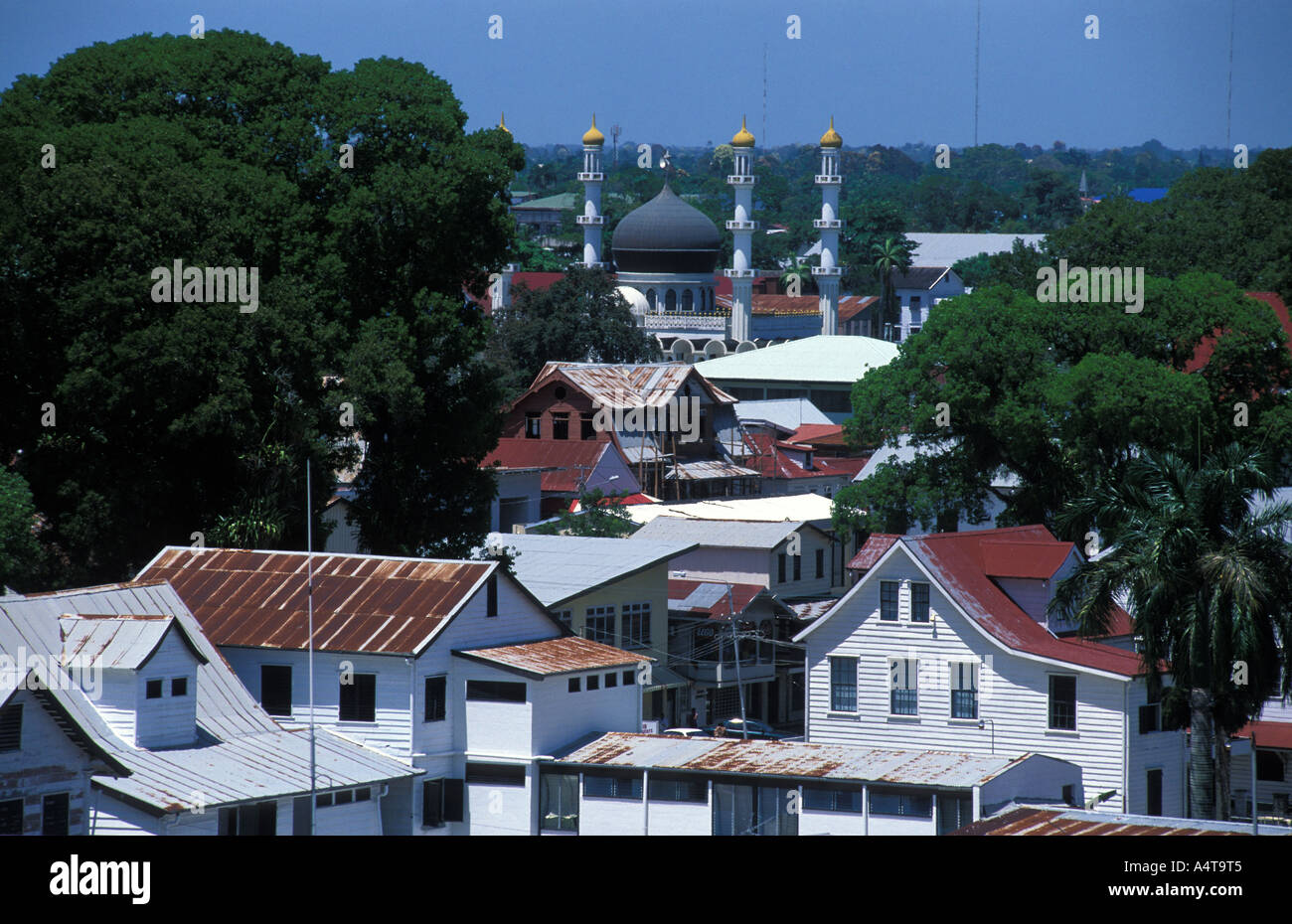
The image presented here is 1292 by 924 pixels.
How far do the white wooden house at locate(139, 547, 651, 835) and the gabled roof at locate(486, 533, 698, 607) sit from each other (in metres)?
7.57

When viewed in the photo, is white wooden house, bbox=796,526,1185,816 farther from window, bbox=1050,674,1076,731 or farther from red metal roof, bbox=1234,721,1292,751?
red metal roof, bbox=1234,721,1292,751

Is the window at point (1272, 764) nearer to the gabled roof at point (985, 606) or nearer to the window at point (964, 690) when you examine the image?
the gabled roof at point (985, 606)

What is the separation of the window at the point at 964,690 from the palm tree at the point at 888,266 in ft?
389

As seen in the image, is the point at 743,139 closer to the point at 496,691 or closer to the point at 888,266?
the point at 888,266

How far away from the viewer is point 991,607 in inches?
1521

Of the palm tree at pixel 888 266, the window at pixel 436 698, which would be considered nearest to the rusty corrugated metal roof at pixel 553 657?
the window at pixel 436 698

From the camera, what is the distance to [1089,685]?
36406 millimetres

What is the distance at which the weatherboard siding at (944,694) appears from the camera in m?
36.2

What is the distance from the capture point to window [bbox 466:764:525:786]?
114 ft

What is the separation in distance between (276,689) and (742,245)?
103m
